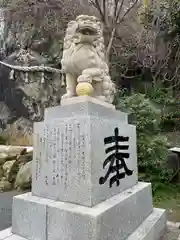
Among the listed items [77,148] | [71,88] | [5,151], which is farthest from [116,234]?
[5,151]

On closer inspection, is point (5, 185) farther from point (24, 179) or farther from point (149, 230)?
point (149, 230)

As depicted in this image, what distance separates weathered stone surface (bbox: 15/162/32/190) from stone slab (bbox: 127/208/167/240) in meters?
4.16

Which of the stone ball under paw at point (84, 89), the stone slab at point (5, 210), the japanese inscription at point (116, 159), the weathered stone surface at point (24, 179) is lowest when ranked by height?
the stone slab at point (5, 210)

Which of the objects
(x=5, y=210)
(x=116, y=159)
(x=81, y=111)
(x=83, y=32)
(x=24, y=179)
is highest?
(x=83, y=32)

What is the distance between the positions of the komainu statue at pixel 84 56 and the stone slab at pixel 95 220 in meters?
1.28

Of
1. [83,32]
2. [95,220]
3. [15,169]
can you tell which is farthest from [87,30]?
[15,169]

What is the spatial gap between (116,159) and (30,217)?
1172 mm

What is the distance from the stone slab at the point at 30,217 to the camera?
225 centimetres

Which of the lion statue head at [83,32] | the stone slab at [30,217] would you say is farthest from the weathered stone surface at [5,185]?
the lion statue head at [83,32]

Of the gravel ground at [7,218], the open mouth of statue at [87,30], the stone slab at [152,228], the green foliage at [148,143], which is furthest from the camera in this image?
the green foliage at [148,143]

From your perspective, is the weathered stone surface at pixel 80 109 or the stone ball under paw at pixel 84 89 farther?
the stone ball under paw at pixel 84 89

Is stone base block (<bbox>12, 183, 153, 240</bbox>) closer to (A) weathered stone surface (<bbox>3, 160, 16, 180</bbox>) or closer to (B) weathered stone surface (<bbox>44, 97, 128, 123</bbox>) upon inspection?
(B) weathered stone surface (<bbox>44, 97, 128, 123</bbox>)

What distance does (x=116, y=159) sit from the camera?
266 cm

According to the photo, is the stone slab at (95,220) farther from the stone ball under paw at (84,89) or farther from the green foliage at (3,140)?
the green foliage at (3,140)
